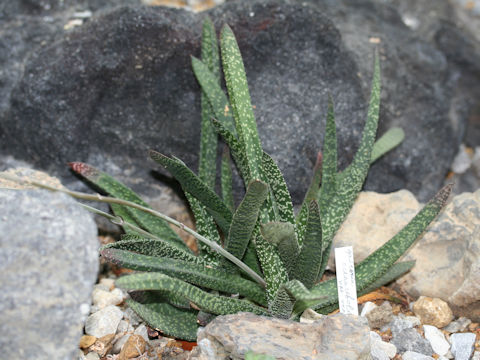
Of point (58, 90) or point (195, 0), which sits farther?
point (195, 0)

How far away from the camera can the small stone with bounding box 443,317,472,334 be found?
143 centimetres

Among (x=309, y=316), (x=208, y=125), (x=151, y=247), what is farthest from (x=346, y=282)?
(x=208, y=125)

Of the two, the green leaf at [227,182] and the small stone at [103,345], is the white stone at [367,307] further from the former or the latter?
the small stone at [103,345]

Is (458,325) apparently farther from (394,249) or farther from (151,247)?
(151,247)

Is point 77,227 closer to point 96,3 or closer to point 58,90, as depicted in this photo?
point 58,90

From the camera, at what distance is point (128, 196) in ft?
4.82

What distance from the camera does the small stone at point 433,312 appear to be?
4.66 feet

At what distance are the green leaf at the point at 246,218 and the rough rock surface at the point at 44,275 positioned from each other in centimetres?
35

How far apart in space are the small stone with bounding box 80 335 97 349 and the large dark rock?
0.54 m

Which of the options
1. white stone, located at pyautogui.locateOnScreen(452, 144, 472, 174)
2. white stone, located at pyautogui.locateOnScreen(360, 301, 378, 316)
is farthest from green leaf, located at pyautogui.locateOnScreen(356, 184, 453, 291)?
white stone, located at pyautogui.locateOnScreen(452, 144, 472, 174)

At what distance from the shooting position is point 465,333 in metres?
1.37

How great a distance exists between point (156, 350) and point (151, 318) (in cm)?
9

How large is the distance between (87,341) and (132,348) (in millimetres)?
118

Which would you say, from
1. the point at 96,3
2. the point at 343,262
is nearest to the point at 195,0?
the point at 96,3
